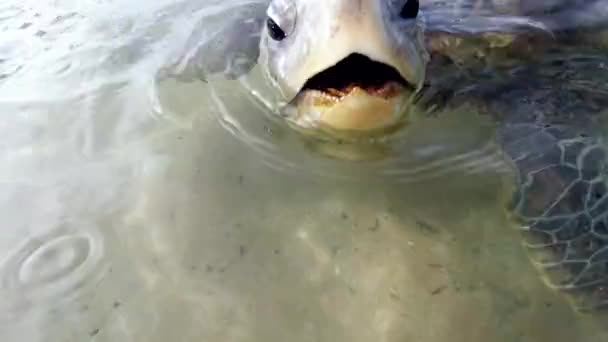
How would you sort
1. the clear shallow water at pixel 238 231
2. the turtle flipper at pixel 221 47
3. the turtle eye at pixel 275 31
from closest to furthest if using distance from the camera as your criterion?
the clear shallow water at pixel 238 231 < the turtle eye at pixel 275 31 < the turtle flipper at pixel 221 47

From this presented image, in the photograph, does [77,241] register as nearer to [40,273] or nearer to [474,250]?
[40,273]

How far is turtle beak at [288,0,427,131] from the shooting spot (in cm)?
145

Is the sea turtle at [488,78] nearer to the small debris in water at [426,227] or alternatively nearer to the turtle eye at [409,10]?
the turtle eye at [409,10]

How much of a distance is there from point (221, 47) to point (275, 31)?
55 cm

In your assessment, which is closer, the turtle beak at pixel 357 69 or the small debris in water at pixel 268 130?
the turtle beak at pixel 357 69

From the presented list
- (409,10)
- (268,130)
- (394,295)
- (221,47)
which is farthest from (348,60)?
(221,47)

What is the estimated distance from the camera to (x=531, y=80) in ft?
6.95

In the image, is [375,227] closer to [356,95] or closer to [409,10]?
[356,95]

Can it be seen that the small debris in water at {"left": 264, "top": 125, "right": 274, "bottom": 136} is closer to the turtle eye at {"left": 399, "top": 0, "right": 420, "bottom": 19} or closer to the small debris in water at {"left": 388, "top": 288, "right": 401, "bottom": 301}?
the turtle eye at {"left": 399, "top": 0, "right": 420, "bottom": 19}

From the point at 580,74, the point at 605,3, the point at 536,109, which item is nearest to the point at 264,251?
the point at 536,109

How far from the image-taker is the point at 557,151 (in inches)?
67.1

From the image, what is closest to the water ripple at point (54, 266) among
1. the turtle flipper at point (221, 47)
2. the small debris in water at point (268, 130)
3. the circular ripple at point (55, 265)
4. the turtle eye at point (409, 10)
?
the circular ripple at point (55, 265)

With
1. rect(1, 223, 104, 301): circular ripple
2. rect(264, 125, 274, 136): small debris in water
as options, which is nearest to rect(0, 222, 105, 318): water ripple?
rect(1, 223, 104, 301): circular ripple

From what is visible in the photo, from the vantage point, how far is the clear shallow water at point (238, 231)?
4.05 ft
